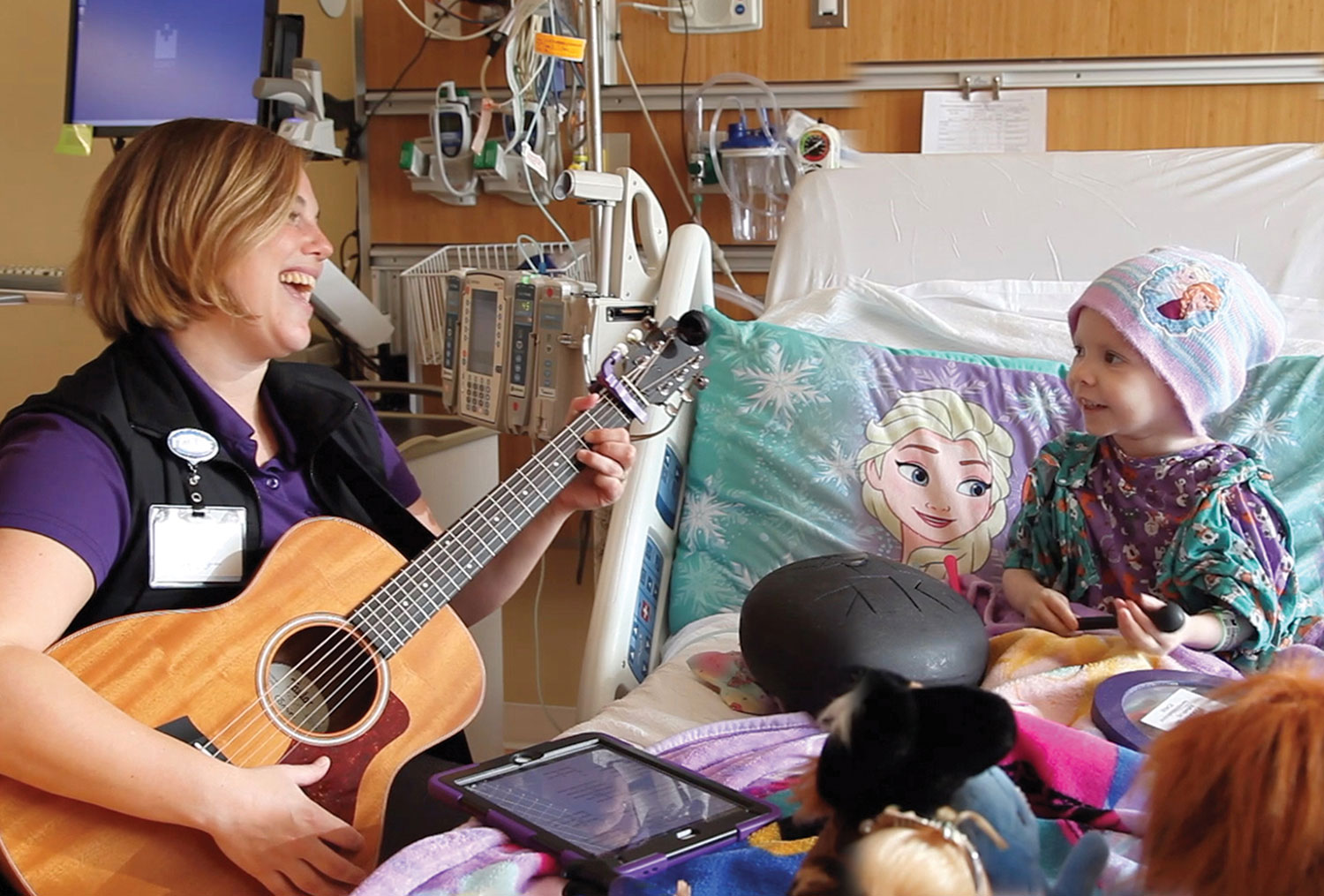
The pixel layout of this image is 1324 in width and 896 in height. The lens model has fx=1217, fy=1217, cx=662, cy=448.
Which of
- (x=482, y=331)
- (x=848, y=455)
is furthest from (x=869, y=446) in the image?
(x=482, y=331)

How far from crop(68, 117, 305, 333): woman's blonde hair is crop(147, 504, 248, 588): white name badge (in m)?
0.22

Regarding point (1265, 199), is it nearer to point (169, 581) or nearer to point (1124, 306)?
point (1124, 306)

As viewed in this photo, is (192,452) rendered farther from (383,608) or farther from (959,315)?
(959,315)

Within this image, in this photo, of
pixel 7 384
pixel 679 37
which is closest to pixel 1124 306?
pixel 679 37

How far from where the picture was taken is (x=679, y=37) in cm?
284

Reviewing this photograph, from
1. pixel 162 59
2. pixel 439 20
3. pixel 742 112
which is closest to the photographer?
pixel 162 59

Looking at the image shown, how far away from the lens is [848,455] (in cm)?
171

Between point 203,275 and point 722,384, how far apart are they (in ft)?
2.51

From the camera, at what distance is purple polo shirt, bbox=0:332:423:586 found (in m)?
1.14

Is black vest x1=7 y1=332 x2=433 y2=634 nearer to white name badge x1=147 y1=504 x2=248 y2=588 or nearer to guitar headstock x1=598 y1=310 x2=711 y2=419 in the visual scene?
white name badge x1=147 y1=504 x2=248 y2=588

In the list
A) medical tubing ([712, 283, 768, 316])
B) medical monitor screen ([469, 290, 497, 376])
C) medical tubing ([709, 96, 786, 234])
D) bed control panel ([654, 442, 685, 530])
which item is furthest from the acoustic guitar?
medical tubing ([709, 96, 786, 234])

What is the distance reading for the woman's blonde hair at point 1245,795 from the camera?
0.57 meters

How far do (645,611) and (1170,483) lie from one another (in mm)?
675

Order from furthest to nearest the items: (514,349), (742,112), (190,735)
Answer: (742,112) < (514,349) < (190,735)
